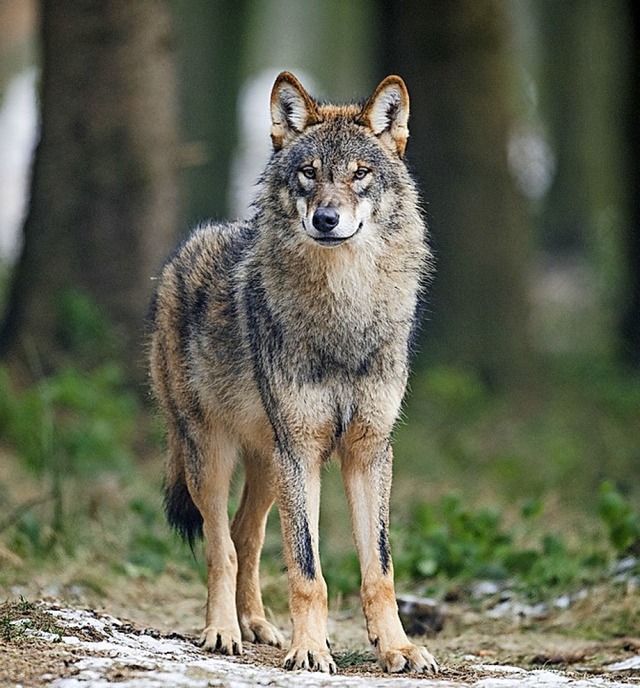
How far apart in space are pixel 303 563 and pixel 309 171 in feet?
6.07

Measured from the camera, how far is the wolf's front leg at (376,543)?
6.02 m

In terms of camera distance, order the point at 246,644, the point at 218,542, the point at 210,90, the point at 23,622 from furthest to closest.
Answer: the point at 210,90 → the point at 218,542 → the point at 246,644 → the point at 23,622

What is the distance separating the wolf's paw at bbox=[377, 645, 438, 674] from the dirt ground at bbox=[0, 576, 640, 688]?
7cm

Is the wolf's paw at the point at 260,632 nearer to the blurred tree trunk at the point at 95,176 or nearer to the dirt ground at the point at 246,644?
the dirt ground at the point at 246,644

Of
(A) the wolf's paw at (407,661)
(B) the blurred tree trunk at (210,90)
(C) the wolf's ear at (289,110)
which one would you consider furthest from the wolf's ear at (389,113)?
(B) the blurred tree trunk at (210,90)

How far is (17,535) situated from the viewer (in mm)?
8500

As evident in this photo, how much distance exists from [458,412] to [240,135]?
9.60 metres

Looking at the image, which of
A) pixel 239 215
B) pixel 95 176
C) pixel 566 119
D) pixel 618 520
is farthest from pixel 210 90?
pixel 618 520

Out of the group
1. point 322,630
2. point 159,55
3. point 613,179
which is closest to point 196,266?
point 322,630

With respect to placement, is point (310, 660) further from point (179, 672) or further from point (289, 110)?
point (289, 110)

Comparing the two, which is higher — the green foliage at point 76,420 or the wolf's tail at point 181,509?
the green foliage at point 76,420

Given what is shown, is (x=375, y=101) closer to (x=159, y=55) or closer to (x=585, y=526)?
(x=585, y=526)

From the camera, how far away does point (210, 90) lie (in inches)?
829

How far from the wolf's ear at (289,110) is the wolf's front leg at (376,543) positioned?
1.55 metres
